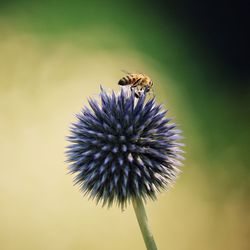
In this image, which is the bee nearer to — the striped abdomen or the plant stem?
the striped abdomen

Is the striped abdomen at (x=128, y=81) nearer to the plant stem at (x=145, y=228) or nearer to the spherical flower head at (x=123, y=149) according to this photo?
the spherical flower head at (x=123, y=149)

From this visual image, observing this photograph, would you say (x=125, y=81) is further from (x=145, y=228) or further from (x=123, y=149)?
(x=145, y=228)

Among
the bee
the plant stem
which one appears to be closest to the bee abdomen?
the bee

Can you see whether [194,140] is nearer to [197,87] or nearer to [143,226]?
[197,87]

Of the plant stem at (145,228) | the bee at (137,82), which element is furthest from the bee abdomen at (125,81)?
the plant stem at (145,228)

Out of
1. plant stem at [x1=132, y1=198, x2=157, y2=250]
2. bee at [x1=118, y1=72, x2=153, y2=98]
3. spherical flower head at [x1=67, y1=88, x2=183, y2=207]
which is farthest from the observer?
bee at [x1=118, y1=72, x2=153, y2=98]

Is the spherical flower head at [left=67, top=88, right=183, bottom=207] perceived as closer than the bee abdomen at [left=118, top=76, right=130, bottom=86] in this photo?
Yes

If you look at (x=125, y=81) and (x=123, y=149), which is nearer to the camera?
(x=123, y=149)

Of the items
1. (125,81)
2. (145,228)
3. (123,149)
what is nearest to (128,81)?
(125,81)
